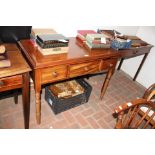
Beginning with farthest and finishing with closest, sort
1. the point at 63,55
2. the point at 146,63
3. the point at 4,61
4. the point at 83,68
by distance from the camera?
the point at 146,63
the point at 83,68
the point at 63,55
the point at 4,61

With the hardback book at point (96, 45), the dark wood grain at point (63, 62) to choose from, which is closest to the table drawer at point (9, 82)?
the dark wood grain at point (63, 62)

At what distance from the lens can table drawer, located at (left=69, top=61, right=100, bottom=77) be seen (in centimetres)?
197

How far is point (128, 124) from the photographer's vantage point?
1588 mm

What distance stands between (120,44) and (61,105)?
111cm

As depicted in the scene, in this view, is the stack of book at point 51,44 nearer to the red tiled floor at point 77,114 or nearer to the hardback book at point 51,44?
the hardback book at point 51,44

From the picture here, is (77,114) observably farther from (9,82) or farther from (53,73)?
(9,82)

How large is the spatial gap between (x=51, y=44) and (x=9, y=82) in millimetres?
572

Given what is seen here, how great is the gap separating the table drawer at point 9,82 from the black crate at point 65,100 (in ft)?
2.53

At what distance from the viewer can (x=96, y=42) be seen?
2.15 m

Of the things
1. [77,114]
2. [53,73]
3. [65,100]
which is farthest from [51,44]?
[77,114]

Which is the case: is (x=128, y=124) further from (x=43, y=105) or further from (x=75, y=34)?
(x=75, y=34)

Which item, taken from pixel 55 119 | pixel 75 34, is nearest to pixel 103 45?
pixel 75 34

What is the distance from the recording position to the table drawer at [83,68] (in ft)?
6.46
